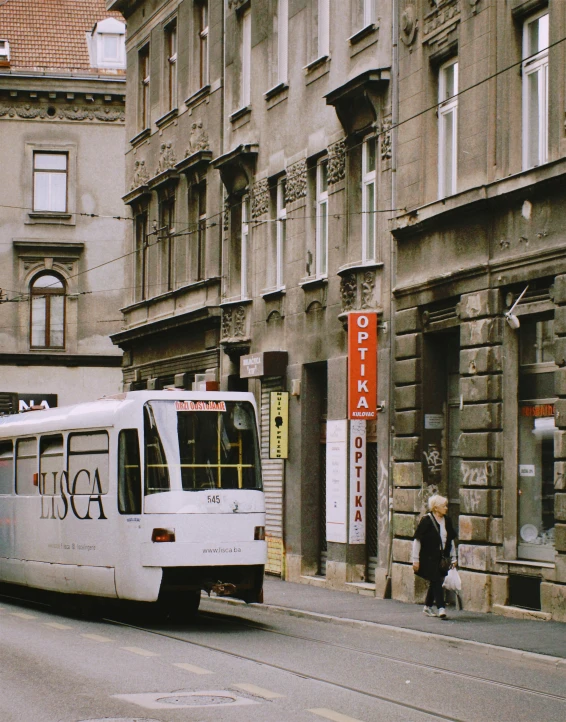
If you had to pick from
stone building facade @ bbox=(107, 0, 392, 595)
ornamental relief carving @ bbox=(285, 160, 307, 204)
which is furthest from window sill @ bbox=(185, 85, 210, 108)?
ornamental relief carving @ bbox=(285, 160, 307, 204)

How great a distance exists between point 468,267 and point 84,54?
29335 mm

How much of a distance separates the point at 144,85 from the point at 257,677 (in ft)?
86.6

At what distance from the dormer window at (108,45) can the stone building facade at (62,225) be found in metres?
0.03

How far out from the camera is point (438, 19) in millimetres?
21359

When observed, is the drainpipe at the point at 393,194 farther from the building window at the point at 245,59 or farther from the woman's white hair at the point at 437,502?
the building window at the point at 245,59

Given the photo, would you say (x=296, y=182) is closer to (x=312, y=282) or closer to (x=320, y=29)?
(x=312, y=282)

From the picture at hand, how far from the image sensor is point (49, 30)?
4806 centimetres

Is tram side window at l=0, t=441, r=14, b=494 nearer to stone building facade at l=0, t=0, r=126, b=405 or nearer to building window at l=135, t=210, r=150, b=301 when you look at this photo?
building window at l=135, t=210, r=150, b=301

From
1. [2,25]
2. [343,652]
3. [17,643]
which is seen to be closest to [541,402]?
[343,652]

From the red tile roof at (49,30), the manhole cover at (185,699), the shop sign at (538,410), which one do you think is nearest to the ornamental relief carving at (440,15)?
the shop sign at (538,410)

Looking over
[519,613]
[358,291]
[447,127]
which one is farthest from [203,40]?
[519,613]

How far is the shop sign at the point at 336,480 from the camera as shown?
78.5 ft

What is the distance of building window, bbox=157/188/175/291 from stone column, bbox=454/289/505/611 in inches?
591

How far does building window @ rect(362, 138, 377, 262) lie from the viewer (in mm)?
23703
